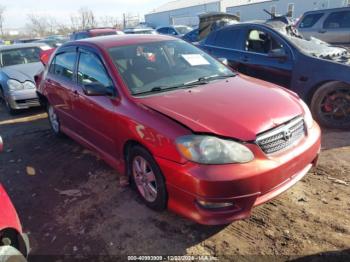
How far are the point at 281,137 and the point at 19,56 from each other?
8.08 m

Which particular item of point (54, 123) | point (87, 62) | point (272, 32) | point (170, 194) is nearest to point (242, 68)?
point (272, 32)

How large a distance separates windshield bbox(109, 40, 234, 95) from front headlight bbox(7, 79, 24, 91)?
4.51m

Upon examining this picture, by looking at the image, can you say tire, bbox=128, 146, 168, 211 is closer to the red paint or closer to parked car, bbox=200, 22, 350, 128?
the red paint

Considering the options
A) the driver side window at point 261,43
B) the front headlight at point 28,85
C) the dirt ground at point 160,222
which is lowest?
the dirt ground at point 160,222

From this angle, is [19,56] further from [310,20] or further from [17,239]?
[310,20]

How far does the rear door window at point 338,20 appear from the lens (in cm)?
1064

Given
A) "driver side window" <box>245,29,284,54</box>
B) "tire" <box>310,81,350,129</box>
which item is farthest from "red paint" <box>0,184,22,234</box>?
"driver side window" <box>245,29,284,54</box>

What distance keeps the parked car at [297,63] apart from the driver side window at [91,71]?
304 centimetres

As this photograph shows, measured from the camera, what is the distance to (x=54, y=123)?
222 inches

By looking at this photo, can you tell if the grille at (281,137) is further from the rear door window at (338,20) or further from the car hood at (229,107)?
the rear door window at (338,20)

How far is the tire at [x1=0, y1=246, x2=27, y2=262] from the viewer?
6.85 feet

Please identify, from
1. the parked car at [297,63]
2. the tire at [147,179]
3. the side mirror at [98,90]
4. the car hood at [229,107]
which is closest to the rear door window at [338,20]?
the parked car at [297,63]

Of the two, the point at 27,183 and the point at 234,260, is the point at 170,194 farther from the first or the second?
the point at 27,183

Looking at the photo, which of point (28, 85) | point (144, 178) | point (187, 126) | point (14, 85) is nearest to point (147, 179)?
point (144, 178)
